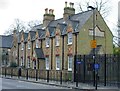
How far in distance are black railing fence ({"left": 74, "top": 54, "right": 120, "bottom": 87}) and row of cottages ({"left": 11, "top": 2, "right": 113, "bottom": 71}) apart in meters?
6.45

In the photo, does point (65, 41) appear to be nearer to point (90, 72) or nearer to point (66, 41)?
Answer: point (66, 41)

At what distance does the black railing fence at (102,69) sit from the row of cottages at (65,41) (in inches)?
254

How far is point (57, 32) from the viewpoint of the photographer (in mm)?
40875

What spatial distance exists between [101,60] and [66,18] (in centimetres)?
1760

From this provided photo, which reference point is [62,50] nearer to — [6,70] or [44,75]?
[44,75]

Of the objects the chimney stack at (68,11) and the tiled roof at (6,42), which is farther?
the tiled roof at (6,42)

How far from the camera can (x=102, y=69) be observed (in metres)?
28.3

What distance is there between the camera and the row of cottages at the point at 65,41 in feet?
123

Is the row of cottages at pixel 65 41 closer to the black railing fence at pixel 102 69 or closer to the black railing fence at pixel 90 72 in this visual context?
the black railing fence at pixel 90 72

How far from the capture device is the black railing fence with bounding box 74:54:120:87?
1019 inches

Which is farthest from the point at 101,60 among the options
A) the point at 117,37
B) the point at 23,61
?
the point at 117,37

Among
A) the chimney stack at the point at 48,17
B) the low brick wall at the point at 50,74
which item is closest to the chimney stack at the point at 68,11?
the chimney stack at the point at 48,17

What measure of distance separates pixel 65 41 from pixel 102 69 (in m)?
11.6

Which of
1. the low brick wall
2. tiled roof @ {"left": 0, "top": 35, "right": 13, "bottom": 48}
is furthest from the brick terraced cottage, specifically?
tiled roof @ {"left": 0, "top": 35, "right": 13, "bottom": 48}
